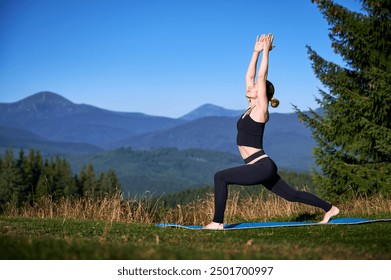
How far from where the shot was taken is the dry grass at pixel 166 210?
35.7ft

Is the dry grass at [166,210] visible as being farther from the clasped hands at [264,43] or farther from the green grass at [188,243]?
the clasped hands at [264,43]

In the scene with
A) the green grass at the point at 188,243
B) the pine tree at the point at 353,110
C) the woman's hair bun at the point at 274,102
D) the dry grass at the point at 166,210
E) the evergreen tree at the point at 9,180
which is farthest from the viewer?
the evergreen tree at the point at 9,180

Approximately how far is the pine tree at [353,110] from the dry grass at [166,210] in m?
5.45

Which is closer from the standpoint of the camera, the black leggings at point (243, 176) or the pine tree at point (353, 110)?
the black leggings at point (243, 176)

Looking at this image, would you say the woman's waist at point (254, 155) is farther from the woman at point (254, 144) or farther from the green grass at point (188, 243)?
the green grass at point (188, 243)

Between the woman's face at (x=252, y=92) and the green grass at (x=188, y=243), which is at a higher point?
the woman's face at (x=252, y=92)

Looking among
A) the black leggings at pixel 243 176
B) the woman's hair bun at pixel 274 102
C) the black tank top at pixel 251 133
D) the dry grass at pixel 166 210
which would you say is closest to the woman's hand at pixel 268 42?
the woman's hair bun at pixel 274 102

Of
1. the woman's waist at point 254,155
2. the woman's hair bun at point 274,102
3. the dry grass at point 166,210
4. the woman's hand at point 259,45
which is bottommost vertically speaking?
the dry grass at point 166,210

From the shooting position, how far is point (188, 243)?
6.18 m

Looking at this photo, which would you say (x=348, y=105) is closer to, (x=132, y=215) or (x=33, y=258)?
(x=132, y=215)

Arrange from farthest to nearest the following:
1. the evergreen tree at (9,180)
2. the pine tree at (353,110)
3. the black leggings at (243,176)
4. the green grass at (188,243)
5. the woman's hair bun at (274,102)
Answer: the evergreen tree at (9,180) → the pine tree at (353,110) → the woman's hair bun at (274,102) → the black leggings at (243,176) → the green grass at (188,243)

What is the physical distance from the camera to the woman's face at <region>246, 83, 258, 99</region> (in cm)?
780

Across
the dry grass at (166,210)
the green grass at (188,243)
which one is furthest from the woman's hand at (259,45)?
the dry grass at (166,210)

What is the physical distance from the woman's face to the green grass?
202 cm
